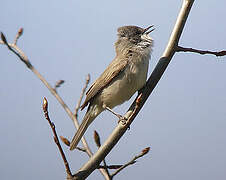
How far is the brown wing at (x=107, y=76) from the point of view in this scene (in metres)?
4.50

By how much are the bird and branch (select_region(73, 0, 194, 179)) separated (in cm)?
102

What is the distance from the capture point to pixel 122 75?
4.47 meters

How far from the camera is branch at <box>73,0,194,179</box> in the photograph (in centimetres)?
264

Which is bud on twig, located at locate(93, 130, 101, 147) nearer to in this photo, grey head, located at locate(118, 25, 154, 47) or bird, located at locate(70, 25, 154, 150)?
bird, located at locate(70, 25, 154, 150)

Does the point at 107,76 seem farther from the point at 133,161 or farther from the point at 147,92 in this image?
the point at 133,161

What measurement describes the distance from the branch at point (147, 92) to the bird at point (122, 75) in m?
1.02

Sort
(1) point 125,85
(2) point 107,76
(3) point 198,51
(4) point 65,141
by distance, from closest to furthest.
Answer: (3) point 198,51, (4) point 65,141, (1) point 125,85, (2) point 107,76

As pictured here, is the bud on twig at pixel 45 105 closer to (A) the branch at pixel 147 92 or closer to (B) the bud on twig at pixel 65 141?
(A) the branch at pixel 147 92

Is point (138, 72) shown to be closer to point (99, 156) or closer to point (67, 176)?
point (99, 156)

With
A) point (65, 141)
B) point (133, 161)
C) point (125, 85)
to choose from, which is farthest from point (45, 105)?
point (125, 85)

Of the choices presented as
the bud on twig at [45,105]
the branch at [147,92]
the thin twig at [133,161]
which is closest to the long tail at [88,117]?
the thin twig at [133,161]

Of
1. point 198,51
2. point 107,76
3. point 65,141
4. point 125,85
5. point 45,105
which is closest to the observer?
point 45,105

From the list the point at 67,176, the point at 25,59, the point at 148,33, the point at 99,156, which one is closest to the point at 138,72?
the point at 148,33

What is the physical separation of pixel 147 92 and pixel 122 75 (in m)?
1.39
